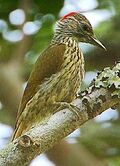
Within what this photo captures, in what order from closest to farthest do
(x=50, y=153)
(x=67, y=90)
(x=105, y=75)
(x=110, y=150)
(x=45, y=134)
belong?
(x=45, y=134), (x=105, y=75), (x=67, y=90), (x=50, y=153), (x=110, y=150)

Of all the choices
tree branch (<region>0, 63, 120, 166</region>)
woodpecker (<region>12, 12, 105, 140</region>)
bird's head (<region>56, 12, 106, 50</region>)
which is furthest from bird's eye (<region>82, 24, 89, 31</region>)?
tree branch (<region>0, 63, 120, 166</region>)

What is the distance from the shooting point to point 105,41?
5020 millimetres

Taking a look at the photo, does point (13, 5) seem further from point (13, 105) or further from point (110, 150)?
point (110, 150)

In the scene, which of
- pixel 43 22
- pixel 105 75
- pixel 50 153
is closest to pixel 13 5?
pixel 43 22

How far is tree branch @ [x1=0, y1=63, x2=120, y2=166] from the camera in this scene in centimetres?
203

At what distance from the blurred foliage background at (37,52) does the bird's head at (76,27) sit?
97mm

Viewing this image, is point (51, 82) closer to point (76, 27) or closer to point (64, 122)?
point (76, 27)

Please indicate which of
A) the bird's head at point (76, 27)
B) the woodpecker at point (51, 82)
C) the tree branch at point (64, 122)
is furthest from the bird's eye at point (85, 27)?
the tree branch at point (64, 122)

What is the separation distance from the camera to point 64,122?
90.6 inches

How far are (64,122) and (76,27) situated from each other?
2.16 metres

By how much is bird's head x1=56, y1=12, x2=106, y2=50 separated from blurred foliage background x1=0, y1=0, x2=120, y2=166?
97 millimetres

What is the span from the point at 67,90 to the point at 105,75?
3.26 ft

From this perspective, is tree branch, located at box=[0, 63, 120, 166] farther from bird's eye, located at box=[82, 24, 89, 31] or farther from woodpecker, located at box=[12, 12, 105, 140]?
bird's eye, located at box=[82, 24, 89, 31]

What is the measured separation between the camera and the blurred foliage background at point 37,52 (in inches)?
168
